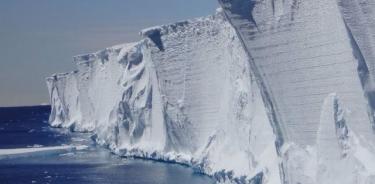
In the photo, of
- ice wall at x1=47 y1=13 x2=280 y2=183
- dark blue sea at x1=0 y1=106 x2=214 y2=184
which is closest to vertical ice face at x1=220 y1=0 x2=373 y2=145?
ice wall at x1=47 y1=13 x2=280 y2=183

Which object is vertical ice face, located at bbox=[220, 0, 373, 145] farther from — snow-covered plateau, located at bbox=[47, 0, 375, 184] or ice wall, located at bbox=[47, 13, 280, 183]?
ice wall, located at bbox=[47, 13, 280, 183]

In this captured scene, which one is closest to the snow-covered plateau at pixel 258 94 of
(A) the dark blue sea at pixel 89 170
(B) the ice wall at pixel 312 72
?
(B) the ice wall at pixel 312 72

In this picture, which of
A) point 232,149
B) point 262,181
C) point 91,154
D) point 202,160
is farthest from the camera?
point 91,154

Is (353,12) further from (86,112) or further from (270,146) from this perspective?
(86,112)

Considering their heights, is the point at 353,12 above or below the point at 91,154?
above

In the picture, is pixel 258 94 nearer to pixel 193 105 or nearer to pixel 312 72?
pixel 312 72

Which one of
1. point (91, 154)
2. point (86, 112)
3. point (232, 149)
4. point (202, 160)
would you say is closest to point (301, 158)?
point (232, 149)

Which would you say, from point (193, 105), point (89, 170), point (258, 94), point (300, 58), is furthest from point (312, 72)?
point (89, 170)

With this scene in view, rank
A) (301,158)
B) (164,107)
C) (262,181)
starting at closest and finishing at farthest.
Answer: (301,158) → (262,181) → (164,107)
